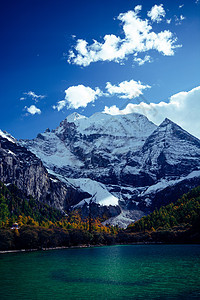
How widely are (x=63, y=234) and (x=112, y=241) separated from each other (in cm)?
4091

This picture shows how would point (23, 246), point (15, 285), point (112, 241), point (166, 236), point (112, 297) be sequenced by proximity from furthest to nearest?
point (112, 241) → point (166, 236) → point (23, 246) → point (15, 285) → point (112, 297)

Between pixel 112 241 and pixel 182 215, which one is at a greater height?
pixel 182 215

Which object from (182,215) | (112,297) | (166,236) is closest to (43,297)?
(112,297)

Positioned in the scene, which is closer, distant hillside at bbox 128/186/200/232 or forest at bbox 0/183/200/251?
forest at bbox 0/183/200/251

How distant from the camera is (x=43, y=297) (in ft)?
98.1

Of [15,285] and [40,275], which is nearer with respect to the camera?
[15,285]

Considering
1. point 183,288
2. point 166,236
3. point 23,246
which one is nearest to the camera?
point 183,288

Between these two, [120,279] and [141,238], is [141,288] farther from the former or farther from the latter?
[141,238]

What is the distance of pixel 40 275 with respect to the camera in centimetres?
4462

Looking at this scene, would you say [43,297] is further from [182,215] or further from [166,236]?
[182,215]

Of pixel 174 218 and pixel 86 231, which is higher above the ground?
pixel 174 218

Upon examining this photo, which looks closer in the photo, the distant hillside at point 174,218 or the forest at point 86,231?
the forest at point 86,231

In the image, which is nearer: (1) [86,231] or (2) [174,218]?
(1) [86,231]

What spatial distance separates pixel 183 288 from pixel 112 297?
8393 millimetres
